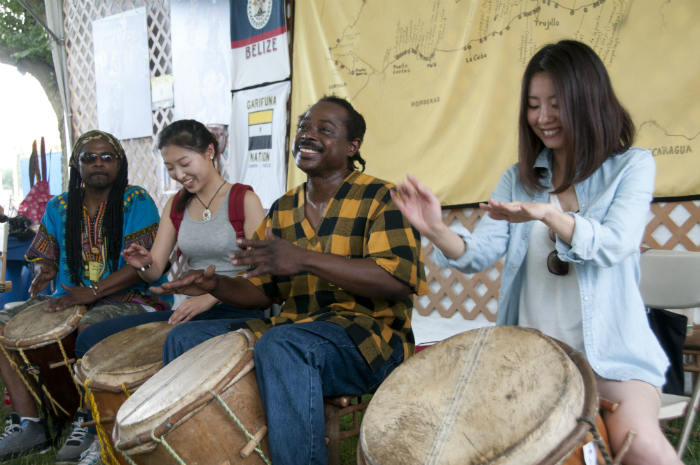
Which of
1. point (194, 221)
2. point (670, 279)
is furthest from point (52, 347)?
point (670, 279)

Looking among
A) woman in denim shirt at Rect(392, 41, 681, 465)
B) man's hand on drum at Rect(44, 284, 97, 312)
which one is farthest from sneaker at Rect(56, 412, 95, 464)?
woman in denim shirt at Rect(392, 41, 681, 465)

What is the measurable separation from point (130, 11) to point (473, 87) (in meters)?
3.94

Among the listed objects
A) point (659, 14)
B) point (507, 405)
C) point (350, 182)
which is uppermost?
point (659, 14)

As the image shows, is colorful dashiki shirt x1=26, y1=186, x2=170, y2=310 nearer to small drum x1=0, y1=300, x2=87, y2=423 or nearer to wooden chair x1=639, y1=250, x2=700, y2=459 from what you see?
small drum x1=0, y1=300, x2=87, y2=423

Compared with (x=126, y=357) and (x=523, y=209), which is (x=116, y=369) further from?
(x=523, y=209)

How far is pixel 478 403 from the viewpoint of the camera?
3.48ft

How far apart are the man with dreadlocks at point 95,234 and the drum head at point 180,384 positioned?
41.0 inches

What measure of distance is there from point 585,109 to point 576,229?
1.23ft

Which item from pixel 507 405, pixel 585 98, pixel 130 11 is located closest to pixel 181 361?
pixel 507 405

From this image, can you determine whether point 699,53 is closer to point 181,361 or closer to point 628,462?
point 628,462

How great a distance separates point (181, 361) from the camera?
5.21ft

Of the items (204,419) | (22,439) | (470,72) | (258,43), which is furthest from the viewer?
(258,43)

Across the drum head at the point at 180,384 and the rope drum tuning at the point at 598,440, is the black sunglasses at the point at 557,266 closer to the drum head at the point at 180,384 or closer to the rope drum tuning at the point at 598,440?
the rope drum tuning at the point at 598,440

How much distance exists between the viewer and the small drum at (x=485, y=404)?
920mm
